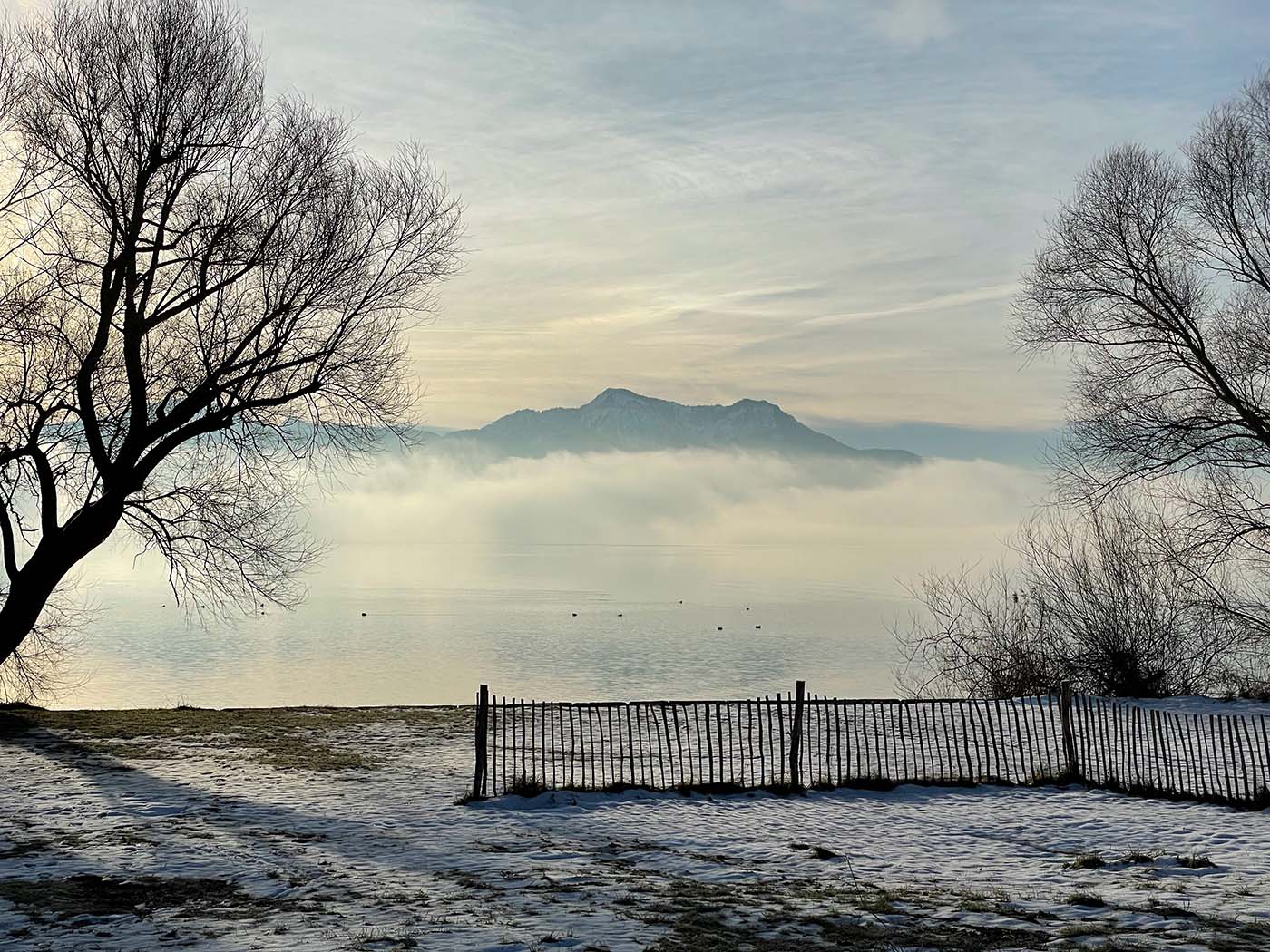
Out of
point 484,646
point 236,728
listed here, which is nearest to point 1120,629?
point 236,728

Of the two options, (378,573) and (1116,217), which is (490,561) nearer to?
(378,573)

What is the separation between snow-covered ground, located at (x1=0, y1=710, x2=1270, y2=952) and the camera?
875 cm

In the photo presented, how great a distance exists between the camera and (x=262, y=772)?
637 inches

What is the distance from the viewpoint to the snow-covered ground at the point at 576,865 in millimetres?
8750

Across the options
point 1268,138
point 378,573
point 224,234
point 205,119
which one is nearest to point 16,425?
point 224,234

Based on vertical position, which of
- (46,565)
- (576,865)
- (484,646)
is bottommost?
(576,865)

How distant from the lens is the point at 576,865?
444 inches

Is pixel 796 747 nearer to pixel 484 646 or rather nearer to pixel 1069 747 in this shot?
pixel 1069 747

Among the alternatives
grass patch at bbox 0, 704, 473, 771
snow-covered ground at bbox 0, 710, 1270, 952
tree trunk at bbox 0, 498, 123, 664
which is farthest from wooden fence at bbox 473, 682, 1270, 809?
tree trunk at bbox 0, 498, 123, 664

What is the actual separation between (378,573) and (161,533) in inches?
5356

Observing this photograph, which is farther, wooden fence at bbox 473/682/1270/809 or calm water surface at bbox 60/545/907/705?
calm water surface at bbox 60/545/907/705

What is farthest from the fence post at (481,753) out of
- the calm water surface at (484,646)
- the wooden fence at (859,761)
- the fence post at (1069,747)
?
the calm water surface at (484,646)

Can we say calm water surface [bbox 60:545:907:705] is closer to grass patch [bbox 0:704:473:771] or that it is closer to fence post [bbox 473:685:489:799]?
grass patch [bbox 0:704:473:771]

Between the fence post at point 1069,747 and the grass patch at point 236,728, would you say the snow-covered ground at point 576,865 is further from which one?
the fence post at point 1069,747
